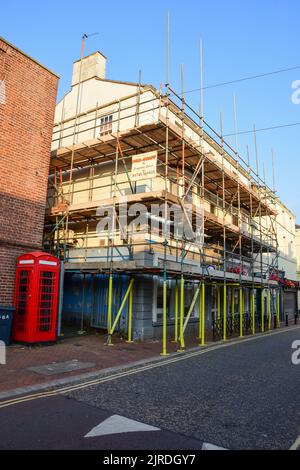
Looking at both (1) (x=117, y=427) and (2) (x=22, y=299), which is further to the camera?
(2) (x=22, y=299)

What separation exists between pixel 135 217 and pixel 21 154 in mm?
5030

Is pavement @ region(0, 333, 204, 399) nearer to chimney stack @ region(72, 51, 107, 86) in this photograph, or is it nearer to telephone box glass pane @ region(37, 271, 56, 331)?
telephone box glass pane @ region(37, 271, 56, 331)

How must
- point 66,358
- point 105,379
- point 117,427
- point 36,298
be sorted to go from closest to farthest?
point 117,427 < point 105,379 < point 66,358 < point 36,298

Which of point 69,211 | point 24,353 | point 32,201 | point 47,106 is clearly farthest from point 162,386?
point 47,106

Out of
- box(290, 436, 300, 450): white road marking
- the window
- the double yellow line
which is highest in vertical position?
the window

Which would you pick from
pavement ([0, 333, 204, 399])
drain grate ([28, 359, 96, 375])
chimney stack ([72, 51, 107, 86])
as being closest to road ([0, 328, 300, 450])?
pavement ([0, 333, 204, 399])

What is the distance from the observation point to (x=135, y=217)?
14812 mm

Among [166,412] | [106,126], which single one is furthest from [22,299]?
[106,126]

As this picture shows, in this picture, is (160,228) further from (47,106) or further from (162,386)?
(162,386)

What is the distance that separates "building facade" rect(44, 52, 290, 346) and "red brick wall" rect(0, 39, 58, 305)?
2.03 metres

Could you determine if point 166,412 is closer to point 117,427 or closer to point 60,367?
point 117,427

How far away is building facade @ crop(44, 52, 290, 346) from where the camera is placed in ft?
42.4
